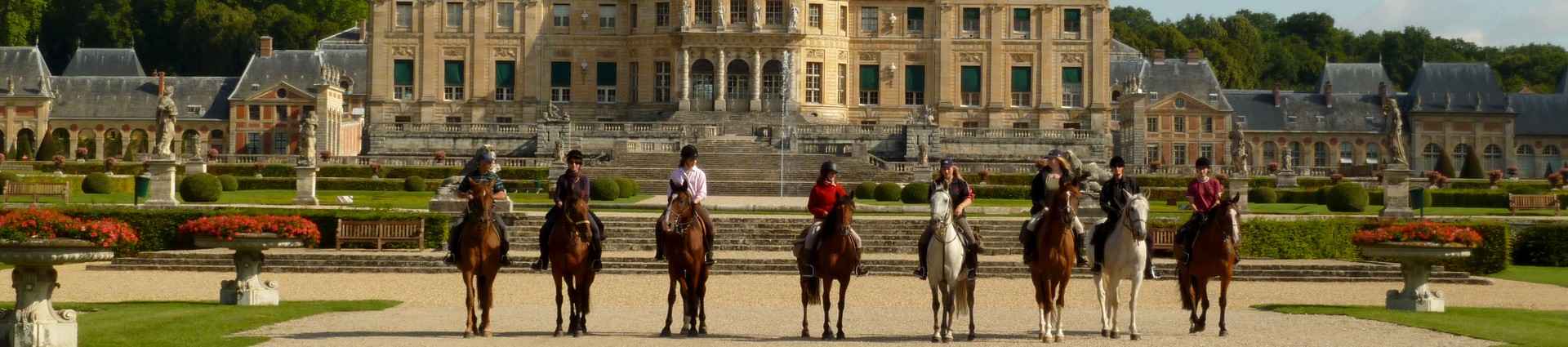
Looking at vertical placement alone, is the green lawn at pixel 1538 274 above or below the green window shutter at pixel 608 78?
below

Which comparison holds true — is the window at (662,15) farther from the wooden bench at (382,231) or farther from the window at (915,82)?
the wooden bench at (382,231)

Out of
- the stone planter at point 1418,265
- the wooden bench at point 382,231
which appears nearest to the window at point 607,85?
the wooden bench at point 382,231

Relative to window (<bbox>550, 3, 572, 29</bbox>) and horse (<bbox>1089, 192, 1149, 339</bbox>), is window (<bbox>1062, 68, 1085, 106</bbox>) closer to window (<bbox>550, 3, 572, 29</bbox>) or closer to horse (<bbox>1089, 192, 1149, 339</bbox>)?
window (<bbox>550, 3, 572, 29</bbox>)

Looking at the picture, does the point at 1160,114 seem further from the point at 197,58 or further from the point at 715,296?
the point at 715,296

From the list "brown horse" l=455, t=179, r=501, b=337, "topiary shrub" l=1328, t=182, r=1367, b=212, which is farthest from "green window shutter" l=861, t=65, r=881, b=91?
"brown horse" l=455, t=179, r=501, b=337

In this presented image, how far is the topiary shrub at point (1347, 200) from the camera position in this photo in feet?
171

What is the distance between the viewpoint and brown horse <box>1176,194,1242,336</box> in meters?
22.2

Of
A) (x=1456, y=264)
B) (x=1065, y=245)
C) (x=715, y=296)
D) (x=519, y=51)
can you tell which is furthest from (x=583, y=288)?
(x=519, y=51)

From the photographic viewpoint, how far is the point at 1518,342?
69.1 feet

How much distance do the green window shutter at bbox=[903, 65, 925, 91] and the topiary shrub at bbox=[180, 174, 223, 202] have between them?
112 feet

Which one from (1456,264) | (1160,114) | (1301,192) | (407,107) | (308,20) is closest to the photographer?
(1456,264)

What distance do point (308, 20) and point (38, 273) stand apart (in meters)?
93.0

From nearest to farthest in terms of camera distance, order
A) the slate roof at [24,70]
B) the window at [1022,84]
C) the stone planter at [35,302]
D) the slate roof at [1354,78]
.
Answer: the stone planter at [35,302] < the window at [1022,84] < the slate roof at [24,70] < the slate roof at [1354,78]

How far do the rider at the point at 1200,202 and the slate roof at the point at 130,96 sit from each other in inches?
3077
